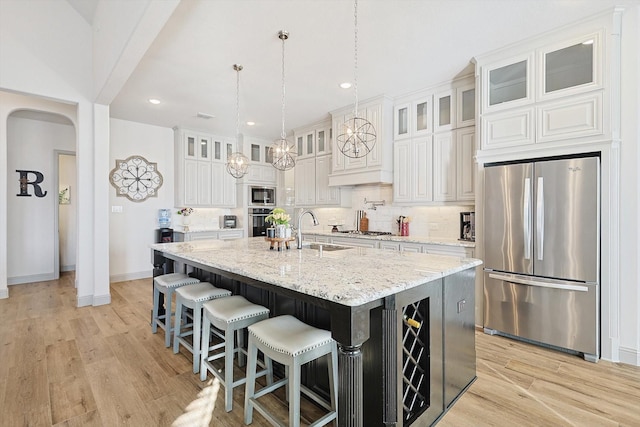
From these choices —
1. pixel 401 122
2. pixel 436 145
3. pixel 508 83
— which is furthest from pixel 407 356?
pixel 401 122

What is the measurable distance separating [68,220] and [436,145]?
733 cm

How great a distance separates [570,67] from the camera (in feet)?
8.94

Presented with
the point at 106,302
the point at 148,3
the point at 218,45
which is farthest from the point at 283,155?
the point at 106,302

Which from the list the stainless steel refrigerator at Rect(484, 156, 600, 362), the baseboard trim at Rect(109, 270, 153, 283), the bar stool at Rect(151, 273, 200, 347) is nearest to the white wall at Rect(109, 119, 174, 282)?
the baseboard trim at Rect(109, 270, 153, 283)

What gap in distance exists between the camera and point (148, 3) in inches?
85.0

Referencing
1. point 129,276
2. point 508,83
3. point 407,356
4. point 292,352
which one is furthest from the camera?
point 129,276

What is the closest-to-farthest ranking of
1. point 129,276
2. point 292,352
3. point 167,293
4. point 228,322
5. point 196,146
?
1. point 292,352
2. point 228,322
3. point 167,293
4. point 129,276
5. point 196,146

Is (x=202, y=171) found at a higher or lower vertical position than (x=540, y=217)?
higher

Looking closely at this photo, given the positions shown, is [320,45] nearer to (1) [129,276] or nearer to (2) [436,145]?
(2) [436,145]

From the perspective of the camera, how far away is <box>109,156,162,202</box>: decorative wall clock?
5.42 m

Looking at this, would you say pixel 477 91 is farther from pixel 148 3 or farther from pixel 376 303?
pixel 148 3

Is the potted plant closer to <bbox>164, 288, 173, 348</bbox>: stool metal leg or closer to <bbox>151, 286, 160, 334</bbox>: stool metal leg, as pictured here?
<bbox>164, 288, 173, 348</bbox>: stool metal leg

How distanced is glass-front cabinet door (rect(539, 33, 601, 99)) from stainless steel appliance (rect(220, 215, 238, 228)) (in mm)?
5519

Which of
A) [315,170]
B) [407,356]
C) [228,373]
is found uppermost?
[315,170]
